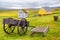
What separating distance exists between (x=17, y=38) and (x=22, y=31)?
1511 millimetres

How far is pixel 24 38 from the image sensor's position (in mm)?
12852

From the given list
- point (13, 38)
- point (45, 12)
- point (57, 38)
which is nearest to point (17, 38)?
point (13, 38)

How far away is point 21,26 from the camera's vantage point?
13469mm

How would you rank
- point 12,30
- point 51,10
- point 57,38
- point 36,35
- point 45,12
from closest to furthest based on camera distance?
point 57,38 < point 36,35 < point 12,30 < point 45,12 < point 51,10

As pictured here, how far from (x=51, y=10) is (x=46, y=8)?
1.97m

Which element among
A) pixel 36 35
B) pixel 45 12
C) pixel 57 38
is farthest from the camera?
pixel 45 12

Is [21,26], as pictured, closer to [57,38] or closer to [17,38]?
[17,38]

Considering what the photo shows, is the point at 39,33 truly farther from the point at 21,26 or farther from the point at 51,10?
the point at 51,10

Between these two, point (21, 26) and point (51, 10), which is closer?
point (21, 26)

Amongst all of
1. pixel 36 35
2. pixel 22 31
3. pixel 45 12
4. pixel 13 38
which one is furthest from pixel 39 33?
pixel 45 12

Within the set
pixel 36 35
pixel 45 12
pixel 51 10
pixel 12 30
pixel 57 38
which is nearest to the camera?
pixel 57 38

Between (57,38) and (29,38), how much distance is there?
2098mm

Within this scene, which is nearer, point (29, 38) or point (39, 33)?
point (29, 38)

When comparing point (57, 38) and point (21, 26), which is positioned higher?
point (21, 26)
